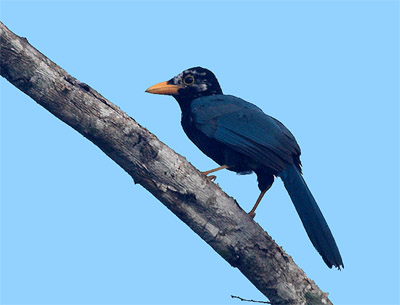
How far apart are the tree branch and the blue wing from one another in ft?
2.57

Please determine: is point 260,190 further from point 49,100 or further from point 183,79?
point 49,100

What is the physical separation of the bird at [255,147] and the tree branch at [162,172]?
0.45 meters

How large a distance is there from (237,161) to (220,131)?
364mm

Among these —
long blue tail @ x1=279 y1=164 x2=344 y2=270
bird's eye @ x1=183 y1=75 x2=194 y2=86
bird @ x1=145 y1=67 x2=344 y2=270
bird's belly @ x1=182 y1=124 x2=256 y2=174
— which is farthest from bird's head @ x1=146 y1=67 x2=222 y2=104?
long blue tail @ x1=279 y1=164 x2=344 y2=270

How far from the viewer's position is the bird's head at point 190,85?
586 centimetres

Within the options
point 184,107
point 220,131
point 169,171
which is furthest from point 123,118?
point 184,107

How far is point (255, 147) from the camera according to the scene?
4.86 m

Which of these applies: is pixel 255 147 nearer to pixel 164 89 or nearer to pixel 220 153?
pixel 220 153

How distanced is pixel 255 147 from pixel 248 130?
0.74 feet

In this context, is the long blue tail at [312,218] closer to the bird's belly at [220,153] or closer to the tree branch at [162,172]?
the tree branch at [162,172]

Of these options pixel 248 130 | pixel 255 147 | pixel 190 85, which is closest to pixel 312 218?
pixel 255 147

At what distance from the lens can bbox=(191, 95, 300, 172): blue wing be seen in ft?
15.9

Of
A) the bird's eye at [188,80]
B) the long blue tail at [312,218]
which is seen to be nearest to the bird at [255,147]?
the long blue tail at [312,218]

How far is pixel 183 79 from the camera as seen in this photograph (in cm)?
593
